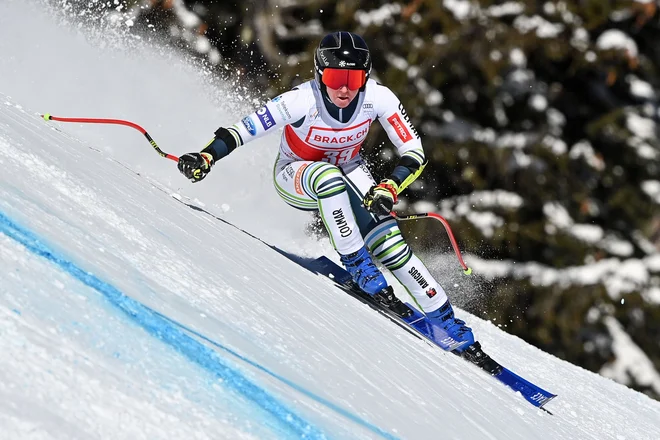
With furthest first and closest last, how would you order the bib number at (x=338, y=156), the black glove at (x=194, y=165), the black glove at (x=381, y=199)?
the bib number at (x=338, y=156)
the black glove at (x=381, y=199)
the black glove at (x=194, y=165)

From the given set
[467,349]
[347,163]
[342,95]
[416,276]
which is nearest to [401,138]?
[347,163]

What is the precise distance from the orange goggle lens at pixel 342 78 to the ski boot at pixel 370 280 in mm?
811

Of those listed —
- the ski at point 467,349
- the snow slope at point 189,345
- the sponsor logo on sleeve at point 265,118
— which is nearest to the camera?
the snow slope at point 189,345

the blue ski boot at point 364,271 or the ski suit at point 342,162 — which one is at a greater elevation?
the ski suit at point 342,162

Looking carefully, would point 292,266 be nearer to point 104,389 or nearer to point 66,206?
point 66,206

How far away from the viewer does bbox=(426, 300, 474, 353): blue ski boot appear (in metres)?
A: 4.39

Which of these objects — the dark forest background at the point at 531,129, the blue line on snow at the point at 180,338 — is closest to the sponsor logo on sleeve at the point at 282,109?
the blue line on snow at the point at 180,338

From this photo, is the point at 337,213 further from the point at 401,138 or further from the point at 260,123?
the point at 401,138

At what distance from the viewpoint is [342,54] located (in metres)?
4.20

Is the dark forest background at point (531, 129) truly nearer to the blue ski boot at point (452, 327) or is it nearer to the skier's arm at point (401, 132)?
the skier's arm at point (401, 132)

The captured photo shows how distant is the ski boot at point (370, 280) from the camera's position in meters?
4.30

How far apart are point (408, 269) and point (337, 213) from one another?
1.65 feet

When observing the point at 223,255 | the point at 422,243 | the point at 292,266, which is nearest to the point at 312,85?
the point at 292,266

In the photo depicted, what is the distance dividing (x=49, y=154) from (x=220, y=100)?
4.79 meters
